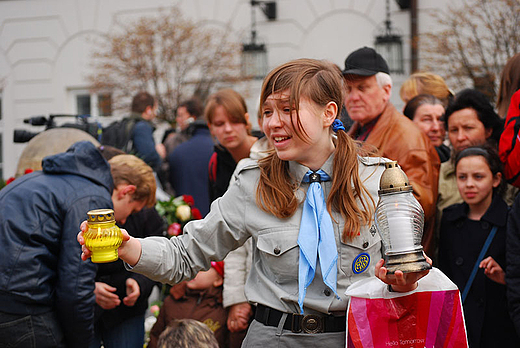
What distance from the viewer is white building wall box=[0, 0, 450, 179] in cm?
1157

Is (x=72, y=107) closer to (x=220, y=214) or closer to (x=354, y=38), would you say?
(x=354, y=38)

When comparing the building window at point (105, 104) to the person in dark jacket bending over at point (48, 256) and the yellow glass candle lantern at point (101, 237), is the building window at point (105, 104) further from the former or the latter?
the yellow glass candle lantern at point (101, 237)

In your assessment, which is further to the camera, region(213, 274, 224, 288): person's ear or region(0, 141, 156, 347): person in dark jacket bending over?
region(213, 274, 224, 288): person's ear

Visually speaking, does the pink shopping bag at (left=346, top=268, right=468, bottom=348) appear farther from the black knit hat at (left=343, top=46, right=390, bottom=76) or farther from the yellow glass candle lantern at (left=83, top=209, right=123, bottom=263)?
the black knit hat at (left=343, top=46, right=390, bottom=76)

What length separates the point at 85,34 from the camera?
12891mm

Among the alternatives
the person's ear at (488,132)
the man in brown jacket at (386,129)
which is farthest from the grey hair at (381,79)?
the person's ear at (488,132)

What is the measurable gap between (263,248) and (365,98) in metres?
1.63

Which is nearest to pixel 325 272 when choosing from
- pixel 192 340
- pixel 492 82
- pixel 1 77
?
pixel 192 340

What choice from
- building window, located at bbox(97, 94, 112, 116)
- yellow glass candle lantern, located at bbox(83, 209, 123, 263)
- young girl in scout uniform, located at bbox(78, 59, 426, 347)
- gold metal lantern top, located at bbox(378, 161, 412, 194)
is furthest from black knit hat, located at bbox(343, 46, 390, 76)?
building window, located at bbox(97, 94, 112, 116)

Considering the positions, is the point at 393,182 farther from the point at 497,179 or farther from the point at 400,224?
the point at 497,179

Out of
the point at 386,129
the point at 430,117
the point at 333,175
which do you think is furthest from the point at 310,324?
the point at 430,117

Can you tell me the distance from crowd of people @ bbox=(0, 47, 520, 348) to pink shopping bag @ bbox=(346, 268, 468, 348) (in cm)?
10

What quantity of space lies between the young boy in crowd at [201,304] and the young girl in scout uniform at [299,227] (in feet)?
5.01

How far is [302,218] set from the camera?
232cm
